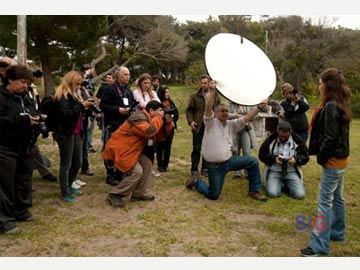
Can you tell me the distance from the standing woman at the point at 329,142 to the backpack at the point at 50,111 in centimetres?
292

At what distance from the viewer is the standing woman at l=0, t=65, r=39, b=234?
3633 millimetres

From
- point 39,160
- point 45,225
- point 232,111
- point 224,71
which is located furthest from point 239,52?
point 39,160

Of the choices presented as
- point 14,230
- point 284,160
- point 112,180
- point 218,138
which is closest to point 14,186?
point 14,230

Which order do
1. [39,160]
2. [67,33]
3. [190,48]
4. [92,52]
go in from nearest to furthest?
[39,160] → [67,33] → [92,52] → [190,48]

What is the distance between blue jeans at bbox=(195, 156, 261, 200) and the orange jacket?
3.15 feet

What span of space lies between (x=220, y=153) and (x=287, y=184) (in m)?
1.24

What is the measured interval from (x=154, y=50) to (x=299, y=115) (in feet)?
68.0

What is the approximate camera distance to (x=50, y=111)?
4.37m

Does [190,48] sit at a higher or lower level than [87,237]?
higher

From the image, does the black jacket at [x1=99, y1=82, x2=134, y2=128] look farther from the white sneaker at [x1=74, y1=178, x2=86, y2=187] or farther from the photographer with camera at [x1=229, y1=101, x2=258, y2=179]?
the photographer with camera at [x1=229, y1=101, x2=258, y2=179]

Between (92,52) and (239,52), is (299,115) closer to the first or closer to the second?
(239,52)

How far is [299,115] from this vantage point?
5695mm

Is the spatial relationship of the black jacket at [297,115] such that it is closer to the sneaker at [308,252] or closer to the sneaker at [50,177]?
the sneaker at [308,252]

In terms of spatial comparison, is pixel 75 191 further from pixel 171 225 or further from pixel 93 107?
pixel 171 225
